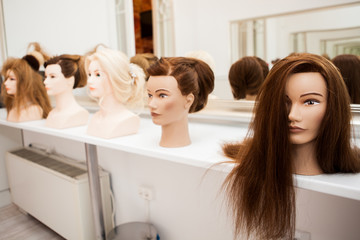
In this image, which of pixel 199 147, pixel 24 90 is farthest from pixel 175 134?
pixel 24 90

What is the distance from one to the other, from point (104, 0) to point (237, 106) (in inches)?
57.7

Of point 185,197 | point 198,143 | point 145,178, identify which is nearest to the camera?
point 198,143

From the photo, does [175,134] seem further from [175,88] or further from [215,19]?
[215,19]

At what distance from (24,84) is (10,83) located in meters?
0.09

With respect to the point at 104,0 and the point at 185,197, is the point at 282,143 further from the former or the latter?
the point at 104,0

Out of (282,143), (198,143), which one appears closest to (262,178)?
(282,143)

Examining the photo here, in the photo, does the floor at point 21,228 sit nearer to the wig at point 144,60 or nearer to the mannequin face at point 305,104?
the wig at point 144,60

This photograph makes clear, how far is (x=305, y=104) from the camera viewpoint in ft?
2.71

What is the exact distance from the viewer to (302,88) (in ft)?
2.67

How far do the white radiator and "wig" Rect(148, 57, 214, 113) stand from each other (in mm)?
1167

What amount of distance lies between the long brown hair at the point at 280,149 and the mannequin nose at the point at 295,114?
16 millimetres

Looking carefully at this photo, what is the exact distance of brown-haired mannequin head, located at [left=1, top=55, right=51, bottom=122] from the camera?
194cm

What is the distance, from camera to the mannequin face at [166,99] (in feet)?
3.71

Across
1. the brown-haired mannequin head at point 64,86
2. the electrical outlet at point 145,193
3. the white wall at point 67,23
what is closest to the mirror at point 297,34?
the electrical outlet at point 145,193
